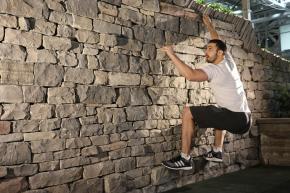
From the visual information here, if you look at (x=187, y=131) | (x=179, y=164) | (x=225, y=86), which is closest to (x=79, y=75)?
(x=187, y=131)

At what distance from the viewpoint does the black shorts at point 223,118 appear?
3959 mm

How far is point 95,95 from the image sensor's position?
372cm

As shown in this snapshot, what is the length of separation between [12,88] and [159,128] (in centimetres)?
189

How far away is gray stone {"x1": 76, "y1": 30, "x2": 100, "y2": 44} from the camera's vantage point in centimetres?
364

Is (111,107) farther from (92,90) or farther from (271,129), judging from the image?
(271,129)

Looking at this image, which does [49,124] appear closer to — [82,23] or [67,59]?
[67,59]

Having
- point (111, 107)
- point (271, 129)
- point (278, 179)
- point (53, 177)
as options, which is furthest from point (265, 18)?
point (53, 177)

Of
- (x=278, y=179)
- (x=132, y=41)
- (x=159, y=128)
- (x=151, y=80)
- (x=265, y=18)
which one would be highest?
(x=265, y=18)

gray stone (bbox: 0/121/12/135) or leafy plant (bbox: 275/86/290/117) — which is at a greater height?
leafy plant (bbox: 275/86/290/117)

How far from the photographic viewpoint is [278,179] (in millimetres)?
4730

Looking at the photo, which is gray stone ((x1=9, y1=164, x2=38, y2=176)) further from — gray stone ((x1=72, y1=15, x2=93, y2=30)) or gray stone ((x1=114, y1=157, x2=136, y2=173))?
gray stone ((x1=72, y1=15, x2=93, y2=30))

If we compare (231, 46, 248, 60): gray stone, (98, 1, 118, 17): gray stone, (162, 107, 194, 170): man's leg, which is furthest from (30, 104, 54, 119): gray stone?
(231, 46, 248, 60): gray stone

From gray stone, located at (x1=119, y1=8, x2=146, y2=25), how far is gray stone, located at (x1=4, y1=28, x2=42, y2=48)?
1100 millimetres

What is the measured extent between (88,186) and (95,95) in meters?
0.93
